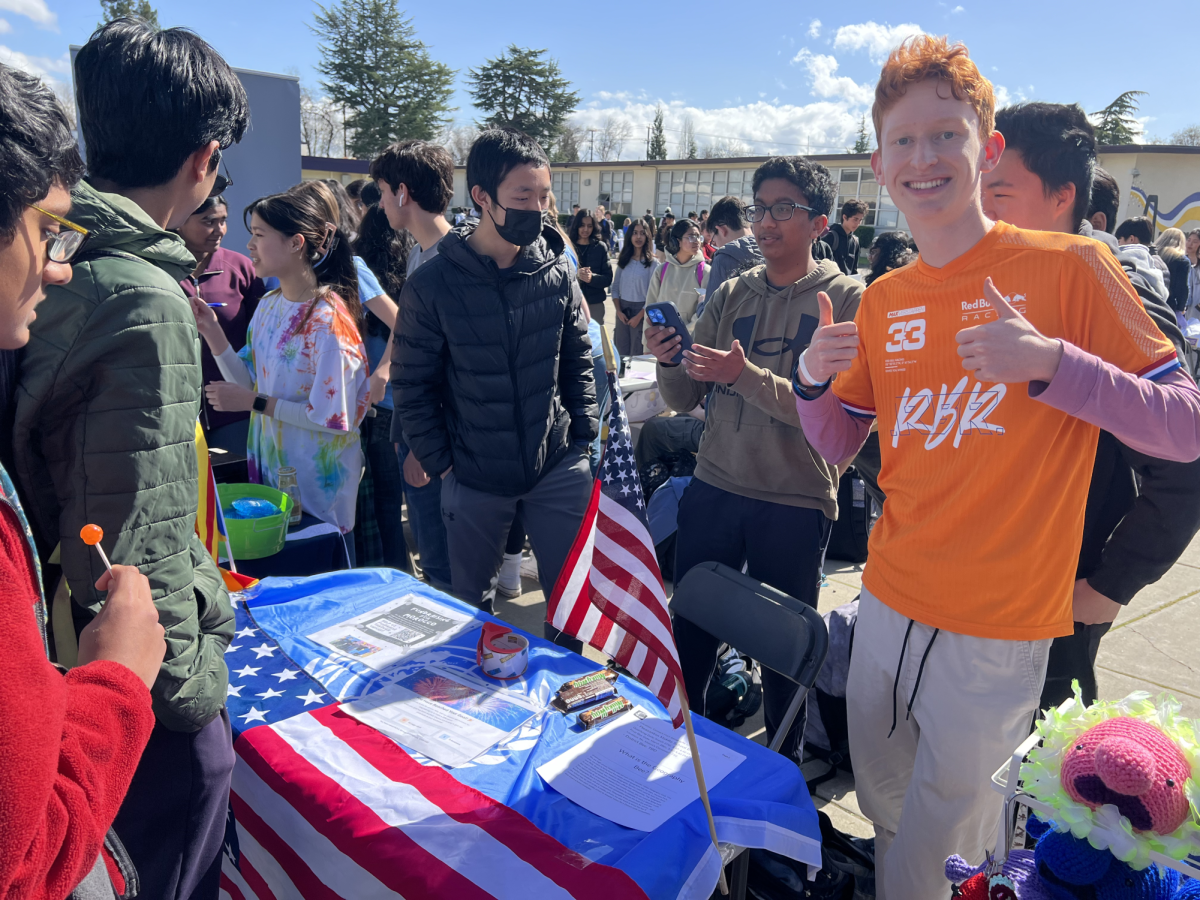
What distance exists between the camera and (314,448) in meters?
3.32

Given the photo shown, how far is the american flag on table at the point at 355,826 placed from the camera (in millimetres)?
1389

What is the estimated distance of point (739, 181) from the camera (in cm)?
3862

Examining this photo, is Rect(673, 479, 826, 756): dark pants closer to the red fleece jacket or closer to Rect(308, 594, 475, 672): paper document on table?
Rect(308, 594, 475, 672): paper document on table

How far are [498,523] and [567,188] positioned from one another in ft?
154

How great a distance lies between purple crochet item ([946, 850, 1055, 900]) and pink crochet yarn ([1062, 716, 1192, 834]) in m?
0.15

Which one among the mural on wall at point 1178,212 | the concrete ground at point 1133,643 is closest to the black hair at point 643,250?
the concrete ground at point 1133,643

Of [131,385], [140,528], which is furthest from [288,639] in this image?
[131,385]

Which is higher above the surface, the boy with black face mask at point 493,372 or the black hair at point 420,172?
the black hair at point 420,172

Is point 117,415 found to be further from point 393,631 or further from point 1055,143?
point 1055,143

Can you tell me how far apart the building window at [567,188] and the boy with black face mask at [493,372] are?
44710mm

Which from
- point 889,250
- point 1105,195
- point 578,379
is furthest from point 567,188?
point 578,379

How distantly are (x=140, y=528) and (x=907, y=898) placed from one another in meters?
1.80

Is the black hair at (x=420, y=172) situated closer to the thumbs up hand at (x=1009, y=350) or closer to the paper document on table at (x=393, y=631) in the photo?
the paper document on table at (x=393, y=631)

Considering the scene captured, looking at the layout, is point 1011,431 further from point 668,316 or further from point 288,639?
point 288,639
